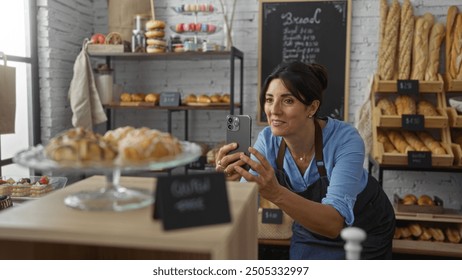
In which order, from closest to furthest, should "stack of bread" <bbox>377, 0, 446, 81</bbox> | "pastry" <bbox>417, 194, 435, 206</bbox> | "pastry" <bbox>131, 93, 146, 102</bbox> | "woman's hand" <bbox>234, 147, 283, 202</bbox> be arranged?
"woman's hand" <bbox>234, 147, 283, 202</bbox> → "pastry" <bbox>417, 194, 435, 206</bbox> → "stack of bread" <bbox>377, 0, 446, 81</bbox> → "pastry" <bbox>131, 93, 146, 102</bbox>

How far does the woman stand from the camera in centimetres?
162

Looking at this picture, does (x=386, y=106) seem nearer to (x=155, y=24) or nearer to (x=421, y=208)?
(x=421, y=208)

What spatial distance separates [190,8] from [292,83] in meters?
1.78

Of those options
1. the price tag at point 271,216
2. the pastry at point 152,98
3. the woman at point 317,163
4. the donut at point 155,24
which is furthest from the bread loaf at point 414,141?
the donut at point 155,24

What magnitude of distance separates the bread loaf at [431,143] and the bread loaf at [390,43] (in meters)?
0.45

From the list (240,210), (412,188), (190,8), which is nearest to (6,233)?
(240,210)

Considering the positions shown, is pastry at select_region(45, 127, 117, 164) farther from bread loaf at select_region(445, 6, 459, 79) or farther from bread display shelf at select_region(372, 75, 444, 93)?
bread loaf at select_region(445, 6, 459, 79)

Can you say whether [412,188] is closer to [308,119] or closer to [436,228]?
[436,228]

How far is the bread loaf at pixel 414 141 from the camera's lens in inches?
114

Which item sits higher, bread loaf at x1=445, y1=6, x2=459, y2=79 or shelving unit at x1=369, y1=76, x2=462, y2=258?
bread loaf at x1=445, y1=6, x2=459, y2=79

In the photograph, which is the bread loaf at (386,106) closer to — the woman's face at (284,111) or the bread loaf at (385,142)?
the bread loaf at (385,142)

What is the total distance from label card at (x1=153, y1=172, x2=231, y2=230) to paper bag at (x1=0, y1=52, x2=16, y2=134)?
7.97 ft

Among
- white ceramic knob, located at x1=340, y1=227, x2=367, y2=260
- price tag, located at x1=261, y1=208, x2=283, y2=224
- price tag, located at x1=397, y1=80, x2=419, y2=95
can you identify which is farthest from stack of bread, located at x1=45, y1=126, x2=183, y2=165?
price tag, located at x1=397, y1=80, x2=419, y2=95
